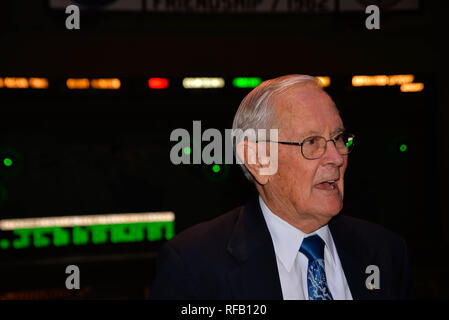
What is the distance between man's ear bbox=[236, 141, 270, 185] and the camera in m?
1.58

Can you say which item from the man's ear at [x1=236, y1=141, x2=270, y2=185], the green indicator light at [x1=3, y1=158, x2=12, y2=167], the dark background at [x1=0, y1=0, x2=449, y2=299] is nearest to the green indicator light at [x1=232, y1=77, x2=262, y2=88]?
the dark background at [x1=0, y1=0, x2=449, y2=299]

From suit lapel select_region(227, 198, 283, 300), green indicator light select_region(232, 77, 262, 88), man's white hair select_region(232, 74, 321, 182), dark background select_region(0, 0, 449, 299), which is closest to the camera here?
suit lapel select_region(227, 198, 283, 300)

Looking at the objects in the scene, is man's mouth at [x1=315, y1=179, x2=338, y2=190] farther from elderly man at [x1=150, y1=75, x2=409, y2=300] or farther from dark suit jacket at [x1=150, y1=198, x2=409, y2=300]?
dark suit jacket at [x1=150, y1=198, x2=409, y2=300]

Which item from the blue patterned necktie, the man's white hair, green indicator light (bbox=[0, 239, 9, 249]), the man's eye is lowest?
green indicator light (bbox=[0, 239, 9, 249])

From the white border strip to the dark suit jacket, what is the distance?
2.44 metres

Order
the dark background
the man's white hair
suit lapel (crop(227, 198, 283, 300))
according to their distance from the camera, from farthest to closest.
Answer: the dark background → the man's white hair → suit lapel (crop(227, 198, 283, 300))

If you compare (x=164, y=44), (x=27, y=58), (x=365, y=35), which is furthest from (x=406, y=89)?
(x=27, y=58)

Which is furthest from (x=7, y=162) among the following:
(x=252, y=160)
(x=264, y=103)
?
(x=264, y=103)

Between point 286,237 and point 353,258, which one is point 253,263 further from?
point 353,258

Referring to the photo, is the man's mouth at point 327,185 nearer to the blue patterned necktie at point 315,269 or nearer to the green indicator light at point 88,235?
the blue patterned necktie at point 315,269

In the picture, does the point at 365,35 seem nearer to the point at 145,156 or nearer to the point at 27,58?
the point at 145,156

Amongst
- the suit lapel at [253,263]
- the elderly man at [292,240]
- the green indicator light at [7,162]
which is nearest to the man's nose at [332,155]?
the elderly man at [292,240]

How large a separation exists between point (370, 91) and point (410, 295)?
9.01 feet

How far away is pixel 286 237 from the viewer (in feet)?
4.95
